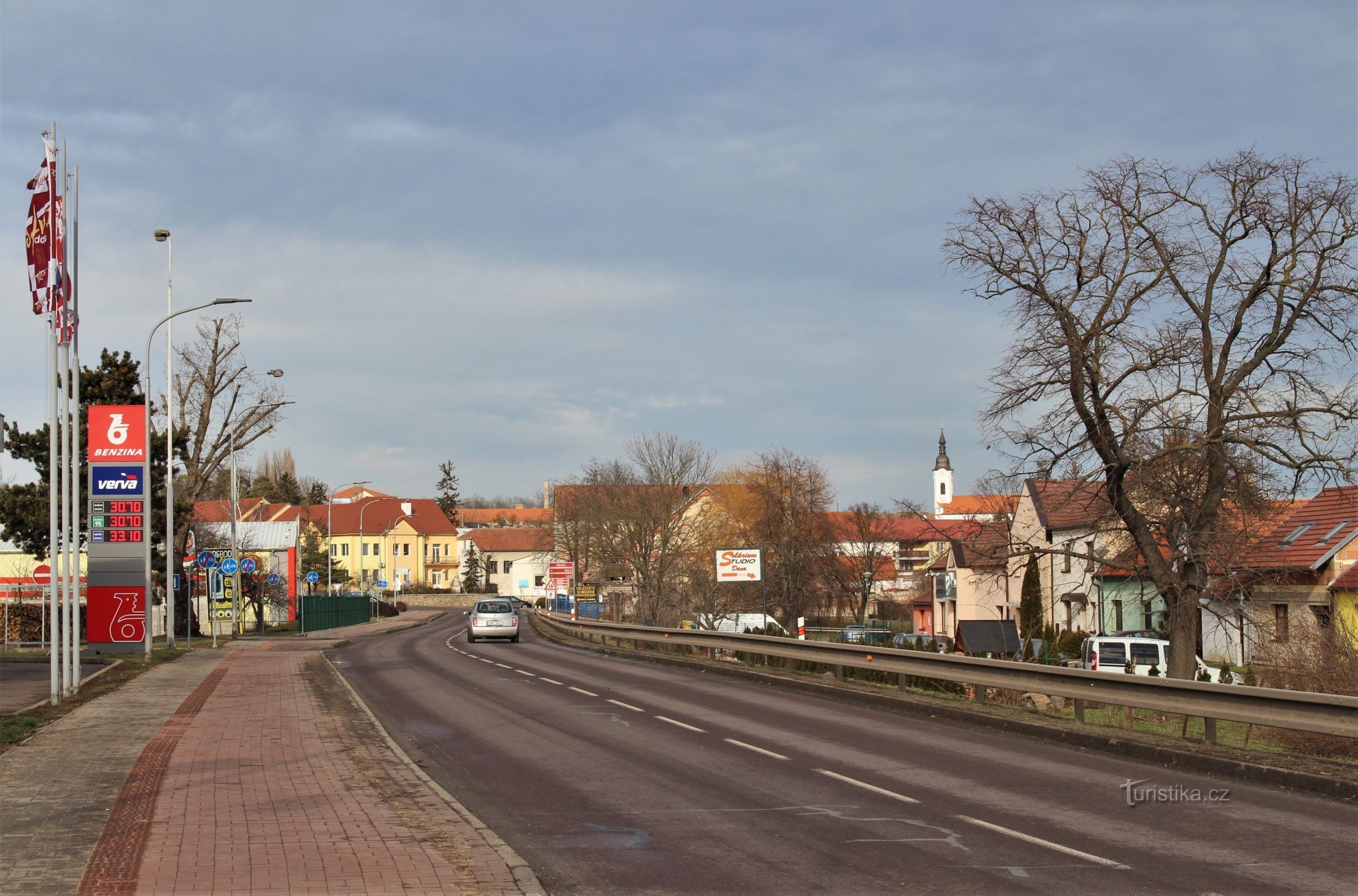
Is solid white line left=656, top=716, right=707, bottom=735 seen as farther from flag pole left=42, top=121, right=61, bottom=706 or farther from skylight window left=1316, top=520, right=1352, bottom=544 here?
skylight window left=1316, top=520, right=1352, bottom=544

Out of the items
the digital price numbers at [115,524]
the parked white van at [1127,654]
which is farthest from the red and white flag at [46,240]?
the parked white van at [1127,654]

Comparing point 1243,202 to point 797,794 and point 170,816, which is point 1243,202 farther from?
point 170,816

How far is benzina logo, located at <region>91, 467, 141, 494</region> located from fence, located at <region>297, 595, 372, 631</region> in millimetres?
26811

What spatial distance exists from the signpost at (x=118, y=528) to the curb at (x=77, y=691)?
3.32 ft

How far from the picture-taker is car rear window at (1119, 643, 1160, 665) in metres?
28.9

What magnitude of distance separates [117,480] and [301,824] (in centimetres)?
1930

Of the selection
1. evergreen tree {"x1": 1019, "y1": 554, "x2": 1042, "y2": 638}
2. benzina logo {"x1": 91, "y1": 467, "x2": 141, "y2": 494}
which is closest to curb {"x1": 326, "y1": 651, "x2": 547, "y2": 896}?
benzina logo {"x1": 91, "y1": 467, "x2": 141, "y2": 494}

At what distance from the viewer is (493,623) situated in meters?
41.3

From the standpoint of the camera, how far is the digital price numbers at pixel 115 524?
82.0 ft

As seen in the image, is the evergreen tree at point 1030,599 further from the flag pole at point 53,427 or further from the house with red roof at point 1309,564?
the flag pole at point 53,427

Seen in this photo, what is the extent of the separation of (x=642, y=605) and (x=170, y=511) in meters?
30.3

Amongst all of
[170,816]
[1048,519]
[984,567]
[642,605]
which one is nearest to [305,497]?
[642,605]

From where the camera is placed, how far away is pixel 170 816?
848 cm

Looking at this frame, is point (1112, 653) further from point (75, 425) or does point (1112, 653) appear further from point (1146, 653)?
point (75, 425)
